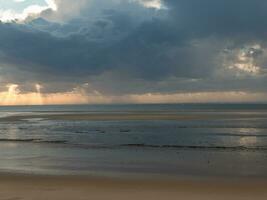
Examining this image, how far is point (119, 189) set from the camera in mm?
14594

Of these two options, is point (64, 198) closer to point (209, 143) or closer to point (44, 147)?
point (44, 147)

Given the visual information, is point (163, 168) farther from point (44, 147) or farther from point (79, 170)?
point (44, 147)

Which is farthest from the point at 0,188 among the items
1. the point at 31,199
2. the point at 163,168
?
the point at 163,168

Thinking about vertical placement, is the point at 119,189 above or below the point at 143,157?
below

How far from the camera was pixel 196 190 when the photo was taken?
47.2 ft

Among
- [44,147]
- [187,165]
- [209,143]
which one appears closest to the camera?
[187,165]

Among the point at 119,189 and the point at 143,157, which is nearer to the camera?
the point at 119,189

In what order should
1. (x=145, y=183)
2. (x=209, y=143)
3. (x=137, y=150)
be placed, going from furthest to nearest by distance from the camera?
(x=209, y=143) → (x=137, y=150) → (x=145, y=183)

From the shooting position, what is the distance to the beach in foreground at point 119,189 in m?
13.3

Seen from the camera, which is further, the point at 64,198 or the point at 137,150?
the point at 137,150

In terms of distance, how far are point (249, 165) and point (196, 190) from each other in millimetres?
6660

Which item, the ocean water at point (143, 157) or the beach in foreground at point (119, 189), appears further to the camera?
the ocean water at point (143, 157)

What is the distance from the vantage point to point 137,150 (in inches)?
1060

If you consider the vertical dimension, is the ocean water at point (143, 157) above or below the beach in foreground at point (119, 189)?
above
